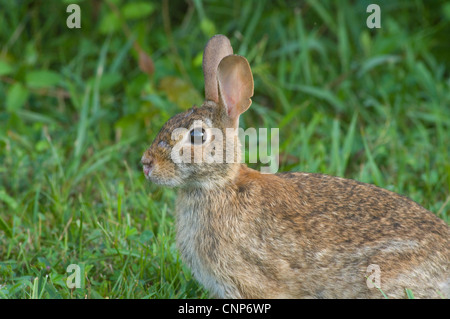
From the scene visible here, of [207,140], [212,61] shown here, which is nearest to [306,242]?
[207,140]

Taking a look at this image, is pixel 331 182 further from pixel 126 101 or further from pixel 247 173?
pixel 126 101

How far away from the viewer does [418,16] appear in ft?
22.6

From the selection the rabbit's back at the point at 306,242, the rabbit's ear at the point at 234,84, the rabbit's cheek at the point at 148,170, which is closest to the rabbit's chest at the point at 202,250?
the rabbit's back at the point at 306,242

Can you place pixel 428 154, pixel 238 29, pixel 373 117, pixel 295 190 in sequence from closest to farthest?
pixel 295 190 < pixel 428 154 < pixel 373 117 < pixel 238 29

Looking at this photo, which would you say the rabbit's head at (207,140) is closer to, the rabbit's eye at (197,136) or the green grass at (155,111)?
the rabbit's eye at (197,136)

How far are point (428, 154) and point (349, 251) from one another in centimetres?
213

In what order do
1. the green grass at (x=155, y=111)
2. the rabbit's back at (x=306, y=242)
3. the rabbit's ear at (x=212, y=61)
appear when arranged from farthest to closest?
the green grass at (x=155, y=111)
the rabbit's ear at (x=212, y=61)
the rabbit's back at (x=306, y=242)

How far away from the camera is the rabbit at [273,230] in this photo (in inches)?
140

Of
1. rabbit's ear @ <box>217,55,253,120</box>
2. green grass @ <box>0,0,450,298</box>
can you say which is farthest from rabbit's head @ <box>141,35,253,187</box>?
green grass @ <box>0,0,450,298</box>

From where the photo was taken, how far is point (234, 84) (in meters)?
3.67

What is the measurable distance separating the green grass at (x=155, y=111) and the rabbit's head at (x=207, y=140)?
608 mm

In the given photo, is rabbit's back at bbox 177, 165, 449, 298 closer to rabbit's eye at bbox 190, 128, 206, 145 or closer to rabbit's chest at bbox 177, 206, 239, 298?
rabbit's chest at bbox 177, 206, 239, 298

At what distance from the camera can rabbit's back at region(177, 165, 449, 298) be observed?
3.56 m

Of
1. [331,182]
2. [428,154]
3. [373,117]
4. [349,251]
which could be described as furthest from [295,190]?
[373,117]
